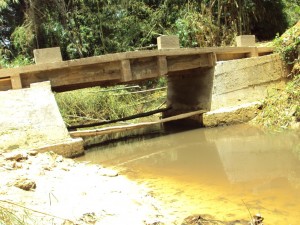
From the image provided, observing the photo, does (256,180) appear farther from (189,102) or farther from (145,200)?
(189,102)

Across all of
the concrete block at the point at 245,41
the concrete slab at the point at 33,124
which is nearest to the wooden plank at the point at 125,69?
the concrete slab at the point at 33,124

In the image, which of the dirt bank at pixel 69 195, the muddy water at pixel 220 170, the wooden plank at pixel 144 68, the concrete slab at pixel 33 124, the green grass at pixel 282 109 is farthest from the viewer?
the wooden plank at pixel 144 68

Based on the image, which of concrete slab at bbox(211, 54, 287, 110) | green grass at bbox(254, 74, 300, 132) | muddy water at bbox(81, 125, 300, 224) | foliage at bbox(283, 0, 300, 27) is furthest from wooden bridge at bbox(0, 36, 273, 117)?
foliage at bbox(283, 0, 300, 27)

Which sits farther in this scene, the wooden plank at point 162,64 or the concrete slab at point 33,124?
the wooden plank at point 162,64

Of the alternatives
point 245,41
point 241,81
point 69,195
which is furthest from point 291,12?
point 69,195

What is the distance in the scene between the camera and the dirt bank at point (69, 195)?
3.11 metres

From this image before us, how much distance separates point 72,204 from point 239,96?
19.7 ft

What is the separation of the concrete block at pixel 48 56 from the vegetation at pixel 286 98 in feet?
14.8

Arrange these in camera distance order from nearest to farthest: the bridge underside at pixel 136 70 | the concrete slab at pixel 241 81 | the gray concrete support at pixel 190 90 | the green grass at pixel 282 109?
the bridge underside at pixel 136 70, the green grass at pixel 282 109, the concrete slab at pixel 241 81, the gray concrete support at pixel 190 90

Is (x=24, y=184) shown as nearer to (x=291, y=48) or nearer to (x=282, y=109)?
(x=282, y=109)

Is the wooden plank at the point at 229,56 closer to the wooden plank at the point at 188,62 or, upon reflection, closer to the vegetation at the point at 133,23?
the wooden plank at the point at 188,62

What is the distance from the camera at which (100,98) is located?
1205cm

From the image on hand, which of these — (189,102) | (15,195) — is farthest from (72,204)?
(189,102)

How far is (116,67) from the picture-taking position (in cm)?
779
